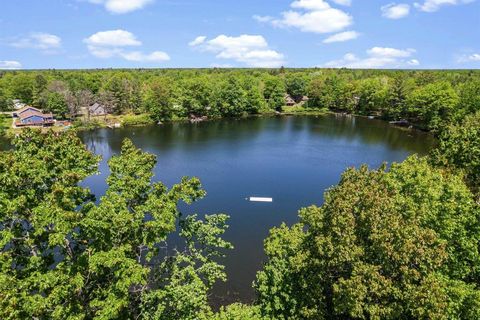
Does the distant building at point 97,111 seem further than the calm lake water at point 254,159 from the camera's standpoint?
Yes

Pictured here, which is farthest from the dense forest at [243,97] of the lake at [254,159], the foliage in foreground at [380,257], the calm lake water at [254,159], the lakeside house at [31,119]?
the foliage in foreground at [380,257]

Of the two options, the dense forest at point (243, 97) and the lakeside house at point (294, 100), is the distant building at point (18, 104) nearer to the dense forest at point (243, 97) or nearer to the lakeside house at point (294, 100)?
the dense forest at point (243, 97)

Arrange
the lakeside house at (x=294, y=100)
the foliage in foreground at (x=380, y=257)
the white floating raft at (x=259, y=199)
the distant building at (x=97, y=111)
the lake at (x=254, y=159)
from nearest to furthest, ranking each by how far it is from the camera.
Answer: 1. the foliage in foreground at (x=380, y=257)
2. the lake at (x=254, y=159)
3. the white floating raft at (x=259, y=199)
4. the distant building at (x=97, y=111)
5. the lakeside house at (x=294, y=100)

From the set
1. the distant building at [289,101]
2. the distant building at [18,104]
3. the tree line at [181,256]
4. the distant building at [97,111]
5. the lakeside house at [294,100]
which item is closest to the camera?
the tree line at [181,256]

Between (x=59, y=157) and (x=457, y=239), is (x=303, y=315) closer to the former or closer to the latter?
(x=457, y=239)

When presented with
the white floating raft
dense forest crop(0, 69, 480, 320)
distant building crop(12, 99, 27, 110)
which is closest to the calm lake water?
the white floating raft

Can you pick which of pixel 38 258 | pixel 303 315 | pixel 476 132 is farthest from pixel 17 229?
pixel 476 132
